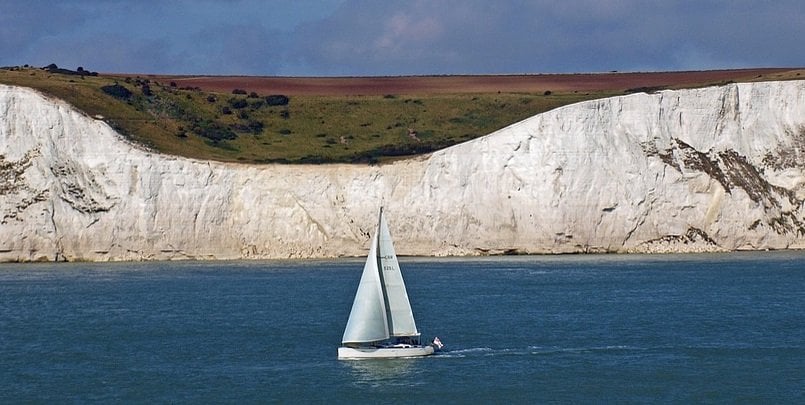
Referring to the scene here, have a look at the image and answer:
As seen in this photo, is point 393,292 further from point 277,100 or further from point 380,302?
point 277,100

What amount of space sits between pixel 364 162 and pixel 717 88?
73.6ft

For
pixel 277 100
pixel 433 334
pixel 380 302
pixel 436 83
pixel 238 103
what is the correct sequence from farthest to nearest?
pixel 436 83 < pixel 277 100 < pixel 238 103 < pixel 433 334 < pixel 380 302

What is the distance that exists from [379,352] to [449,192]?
Result: 4174cm

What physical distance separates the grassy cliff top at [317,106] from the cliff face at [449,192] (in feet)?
10.3

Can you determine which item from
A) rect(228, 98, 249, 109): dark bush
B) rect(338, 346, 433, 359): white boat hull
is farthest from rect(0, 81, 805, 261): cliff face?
rect(338, 346, 433, 359): white boat hull

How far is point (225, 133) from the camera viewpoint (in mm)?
95938

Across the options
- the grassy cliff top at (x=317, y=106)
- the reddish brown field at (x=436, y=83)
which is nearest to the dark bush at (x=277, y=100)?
the grassy cliff top at (x=317, y=106)

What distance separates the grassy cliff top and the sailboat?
4475cm

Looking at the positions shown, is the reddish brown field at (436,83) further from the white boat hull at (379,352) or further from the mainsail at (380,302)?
the mainsail at (380,302)

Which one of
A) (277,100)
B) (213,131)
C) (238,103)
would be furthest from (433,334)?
(277,100)

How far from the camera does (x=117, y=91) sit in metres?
96.1

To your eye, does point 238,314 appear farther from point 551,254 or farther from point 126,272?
point 551,254

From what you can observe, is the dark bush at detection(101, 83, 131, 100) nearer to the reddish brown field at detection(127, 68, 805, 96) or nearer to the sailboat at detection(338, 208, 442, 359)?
the reddish brown field at detection(127, 68, 805, 96)

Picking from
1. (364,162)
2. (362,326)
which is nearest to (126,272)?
(364,162)
